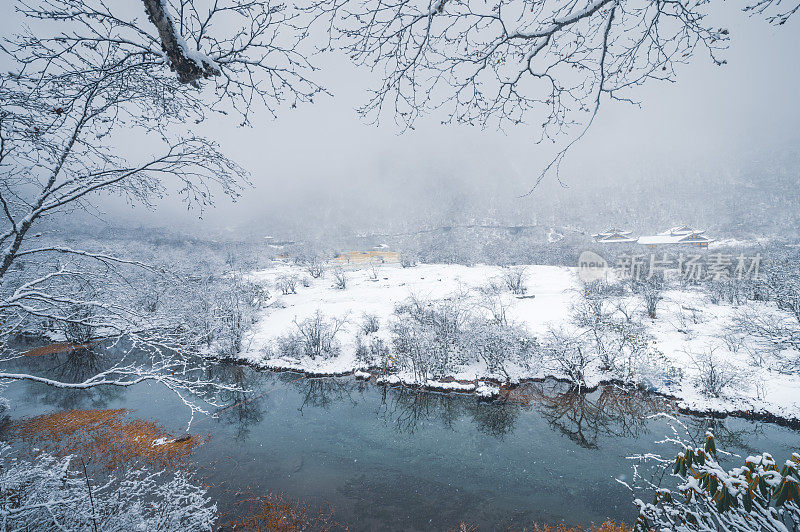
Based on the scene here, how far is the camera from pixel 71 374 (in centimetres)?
1509

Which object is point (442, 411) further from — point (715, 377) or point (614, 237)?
point (614, 237)

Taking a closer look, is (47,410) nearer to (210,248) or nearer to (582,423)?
(582,423)

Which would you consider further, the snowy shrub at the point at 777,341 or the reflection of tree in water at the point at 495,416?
the reflection of tree in water at the point at 495,416

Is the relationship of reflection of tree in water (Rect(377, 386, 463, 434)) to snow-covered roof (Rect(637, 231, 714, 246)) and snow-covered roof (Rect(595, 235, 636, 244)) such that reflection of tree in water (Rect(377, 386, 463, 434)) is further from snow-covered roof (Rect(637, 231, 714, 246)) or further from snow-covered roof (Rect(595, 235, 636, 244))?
snow-covered roof (Rect(595, 235, 636, 244))

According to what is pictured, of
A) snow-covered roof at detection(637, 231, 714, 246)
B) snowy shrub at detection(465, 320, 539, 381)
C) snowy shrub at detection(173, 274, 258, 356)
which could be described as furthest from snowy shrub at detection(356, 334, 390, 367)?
snow-covered roof at detection(637, 231, 714, 246)

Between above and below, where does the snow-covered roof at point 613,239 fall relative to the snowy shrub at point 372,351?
above

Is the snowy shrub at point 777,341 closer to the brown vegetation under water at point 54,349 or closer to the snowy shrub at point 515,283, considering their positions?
the snowy shrub at point 515,283

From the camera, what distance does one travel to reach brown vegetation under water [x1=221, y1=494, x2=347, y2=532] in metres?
6.82

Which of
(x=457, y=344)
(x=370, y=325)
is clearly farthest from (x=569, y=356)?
(x=370, y=325)

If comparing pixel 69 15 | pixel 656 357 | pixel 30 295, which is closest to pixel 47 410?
pixel 30 295

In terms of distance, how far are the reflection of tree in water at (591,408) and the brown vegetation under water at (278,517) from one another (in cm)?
792

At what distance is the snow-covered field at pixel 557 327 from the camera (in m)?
10.9

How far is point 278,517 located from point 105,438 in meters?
7.92

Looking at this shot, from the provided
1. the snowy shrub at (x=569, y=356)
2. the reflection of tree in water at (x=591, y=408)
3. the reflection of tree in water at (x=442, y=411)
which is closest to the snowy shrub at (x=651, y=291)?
the snowy shrub at (x=569, y=356)
